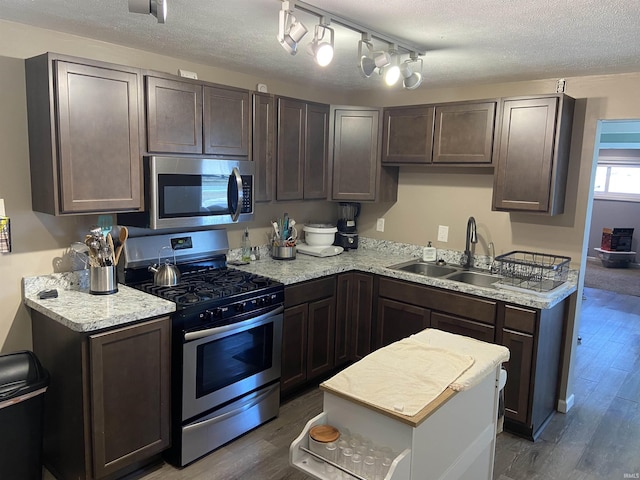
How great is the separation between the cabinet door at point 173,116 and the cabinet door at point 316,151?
3.30 ft

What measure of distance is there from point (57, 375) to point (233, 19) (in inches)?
77.8

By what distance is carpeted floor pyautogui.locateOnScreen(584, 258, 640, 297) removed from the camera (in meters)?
7.30

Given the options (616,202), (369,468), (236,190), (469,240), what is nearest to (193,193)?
(236,190)

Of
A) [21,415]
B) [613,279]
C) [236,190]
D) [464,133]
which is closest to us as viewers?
[21,415]

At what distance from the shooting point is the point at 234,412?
2.82m

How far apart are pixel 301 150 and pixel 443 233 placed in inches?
53.3

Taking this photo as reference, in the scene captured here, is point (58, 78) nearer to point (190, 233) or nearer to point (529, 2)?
point (190, 233)

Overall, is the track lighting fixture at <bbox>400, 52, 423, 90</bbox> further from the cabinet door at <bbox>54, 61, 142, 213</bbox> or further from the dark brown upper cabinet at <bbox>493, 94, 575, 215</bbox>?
the cabinet door at <bbox>54, 61, 142, 213</bbox>

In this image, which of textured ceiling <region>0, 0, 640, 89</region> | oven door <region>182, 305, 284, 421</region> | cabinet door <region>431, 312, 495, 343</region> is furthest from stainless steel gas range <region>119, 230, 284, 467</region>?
textured ceiling <region>0, 0, 640, 89</region>

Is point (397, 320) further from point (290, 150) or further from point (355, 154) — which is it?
point (290, 150)

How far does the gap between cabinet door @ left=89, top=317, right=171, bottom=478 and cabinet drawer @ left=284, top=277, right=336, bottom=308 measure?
918mm

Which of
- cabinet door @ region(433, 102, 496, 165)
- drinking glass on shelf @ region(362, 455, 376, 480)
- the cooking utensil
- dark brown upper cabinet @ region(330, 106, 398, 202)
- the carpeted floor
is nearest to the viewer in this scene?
drinking glass on shelf @ region(362, 455, 376, 480)

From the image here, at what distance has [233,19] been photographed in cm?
221

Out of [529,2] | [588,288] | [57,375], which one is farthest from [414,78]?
[588,288]
